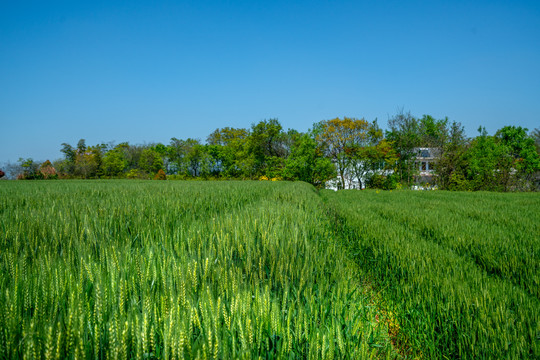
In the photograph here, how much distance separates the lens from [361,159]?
30.6 meters

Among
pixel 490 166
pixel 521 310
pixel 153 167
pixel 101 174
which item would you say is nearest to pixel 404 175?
pixel 490 166

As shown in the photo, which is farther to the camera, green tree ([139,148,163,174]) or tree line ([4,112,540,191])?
green tree ([139,148,163,174])

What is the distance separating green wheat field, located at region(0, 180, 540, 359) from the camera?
86cm

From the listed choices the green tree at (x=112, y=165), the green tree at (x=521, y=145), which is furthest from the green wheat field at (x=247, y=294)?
the green tree at (x=112, y=165)

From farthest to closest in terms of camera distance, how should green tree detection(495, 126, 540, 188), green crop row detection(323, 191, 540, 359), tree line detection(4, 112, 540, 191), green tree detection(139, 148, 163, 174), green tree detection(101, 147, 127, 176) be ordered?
green tree detection(139, 148, 163, 174) < green tree detection(101, 147, 127, 176) < green tree detection(495, 126, 540, 188) < tree line detection(4, 112, 540, 191) < green crop row detection(323, 191, 540, 359)

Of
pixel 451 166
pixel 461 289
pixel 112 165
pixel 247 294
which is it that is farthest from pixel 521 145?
pixel 112 165

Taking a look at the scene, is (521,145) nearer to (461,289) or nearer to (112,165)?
(461,289)

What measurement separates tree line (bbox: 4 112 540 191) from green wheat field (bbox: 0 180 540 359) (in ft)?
86.0

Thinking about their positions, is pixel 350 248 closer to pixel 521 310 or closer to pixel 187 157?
pixel 521 310

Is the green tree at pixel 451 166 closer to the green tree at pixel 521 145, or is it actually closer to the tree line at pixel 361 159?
the tree line at pixel 361 159

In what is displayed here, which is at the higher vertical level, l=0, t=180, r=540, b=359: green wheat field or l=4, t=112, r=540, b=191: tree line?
l=4, t=112, r=540, b=191: tree line

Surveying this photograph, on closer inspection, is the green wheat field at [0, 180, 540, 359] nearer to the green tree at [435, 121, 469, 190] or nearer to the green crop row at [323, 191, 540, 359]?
the green crop row at [323, 191, 540, 359]

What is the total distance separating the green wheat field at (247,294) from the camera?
2.81ft

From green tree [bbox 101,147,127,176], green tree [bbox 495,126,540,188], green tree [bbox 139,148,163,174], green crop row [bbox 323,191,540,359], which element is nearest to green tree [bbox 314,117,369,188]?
green tree [bbox 495,126,540,188]
